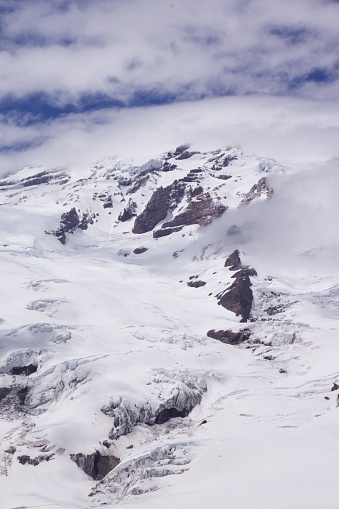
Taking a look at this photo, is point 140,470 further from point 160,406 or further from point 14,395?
point 14,395

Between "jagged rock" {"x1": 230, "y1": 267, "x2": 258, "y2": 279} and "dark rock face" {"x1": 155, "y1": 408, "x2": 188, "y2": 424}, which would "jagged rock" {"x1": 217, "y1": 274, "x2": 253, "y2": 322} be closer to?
"jagged rock" {"x1": 230, "y1": 267, "x2": 258, "y2": 279}

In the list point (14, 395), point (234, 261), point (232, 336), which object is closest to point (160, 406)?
point (14, 395)

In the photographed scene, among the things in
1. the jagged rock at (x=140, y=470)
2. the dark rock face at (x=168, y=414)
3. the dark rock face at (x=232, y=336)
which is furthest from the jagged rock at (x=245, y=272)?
the jagged rock at (x=140, y=470)

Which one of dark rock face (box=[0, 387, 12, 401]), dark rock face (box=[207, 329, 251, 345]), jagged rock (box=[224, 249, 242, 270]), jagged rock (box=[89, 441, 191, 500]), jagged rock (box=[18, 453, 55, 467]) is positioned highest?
jagged rock (box=[89, 441, 191, 500])

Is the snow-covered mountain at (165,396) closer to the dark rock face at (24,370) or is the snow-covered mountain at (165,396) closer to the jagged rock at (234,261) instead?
the dark rock face at (24,370)

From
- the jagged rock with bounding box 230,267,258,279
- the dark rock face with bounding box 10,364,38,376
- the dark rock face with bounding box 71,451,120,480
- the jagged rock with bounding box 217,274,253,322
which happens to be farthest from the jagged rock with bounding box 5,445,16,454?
the jagged rock with bounding box 230,267,258,279

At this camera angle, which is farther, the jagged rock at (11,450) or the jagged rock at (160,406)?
the jagged rock at (160,406)

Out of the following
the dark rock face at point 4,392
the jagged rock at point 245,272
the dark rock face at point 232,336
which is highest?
the dark rock face at point 4,392
